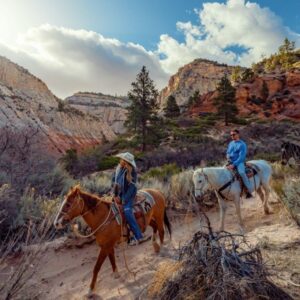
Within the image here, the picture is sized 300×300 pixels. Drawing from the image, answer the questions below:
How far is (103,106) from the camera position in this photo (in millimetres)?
108938

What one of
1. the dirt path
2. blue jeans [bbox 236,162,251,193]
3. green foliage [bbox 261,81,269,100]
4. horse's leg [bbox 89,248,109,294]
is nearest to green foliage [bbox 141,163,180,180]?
the dirt path

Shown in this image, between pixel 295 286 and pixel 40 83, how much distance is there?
6448cm

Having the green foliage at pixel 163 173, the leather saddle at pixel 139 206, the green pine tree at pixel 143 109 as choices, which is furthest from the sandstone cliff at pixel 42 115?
the leather saddle at pixel 139 206

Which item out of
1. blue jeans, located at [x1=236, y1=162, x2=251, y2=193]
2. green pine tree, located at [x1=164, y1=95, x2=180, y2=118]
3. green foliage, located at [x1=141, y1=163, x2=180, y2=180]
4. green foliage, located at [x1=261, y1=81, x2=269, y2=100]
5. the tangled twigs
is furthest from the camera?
green foliage, located at [x1=261, y1=81, x2=269, y2=100]

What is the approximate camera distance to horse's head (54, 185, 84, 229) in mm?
4906

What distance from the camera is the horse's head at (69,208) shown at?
4906 millimetres

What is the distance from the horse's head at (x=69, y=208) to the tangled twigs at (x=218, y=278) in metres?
2.03

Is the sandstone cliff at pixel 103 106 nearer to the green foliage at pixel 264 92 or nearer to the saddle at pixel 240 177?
the green foliage at pixel 264 92

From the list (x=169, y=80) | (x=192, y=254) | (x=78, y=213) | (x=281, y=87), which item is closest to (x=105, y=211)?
(x=78, y=213)

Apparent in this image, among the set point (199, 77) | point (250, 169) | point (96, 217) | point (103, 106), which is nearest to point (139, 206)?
point (96, 217)

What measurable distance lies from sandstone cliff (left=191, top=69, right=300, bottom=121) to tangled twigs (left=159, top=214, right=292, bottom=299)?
49.1 metres

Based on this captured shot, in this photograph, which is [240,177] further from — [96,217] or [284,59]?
[284,59]

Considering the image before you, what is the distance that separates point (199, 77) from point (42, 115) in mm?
88124

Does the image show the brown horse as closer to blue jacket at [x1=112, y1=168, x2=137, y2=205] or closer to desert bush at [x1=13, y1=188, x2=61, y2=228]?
blue jacket at [x1=112, y1=168, x2=137, y2=205]
